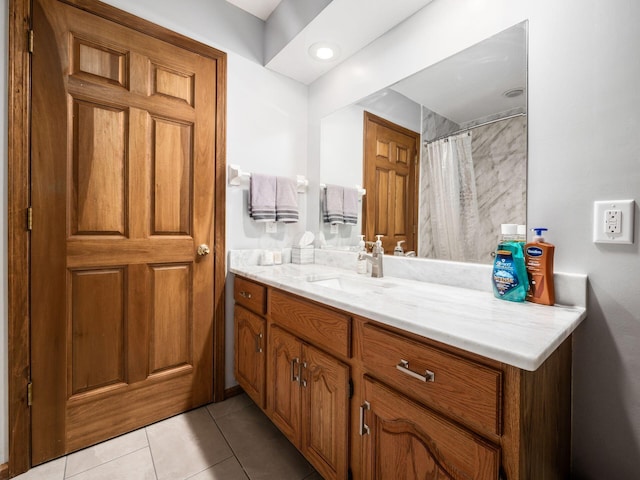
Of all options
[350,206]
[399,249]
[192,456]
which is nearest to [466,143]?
[399,249]

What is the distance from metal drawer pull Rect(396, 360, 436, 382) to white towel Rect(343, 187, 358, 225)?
1.12 meters

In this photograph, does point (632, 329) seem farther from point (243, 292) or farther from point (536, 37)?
point (243, 292)

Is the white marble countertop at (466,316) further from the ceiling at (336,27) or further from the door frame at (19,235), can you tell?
the ceiling at (336,27)

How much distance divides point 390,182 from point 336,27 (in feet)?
2.87

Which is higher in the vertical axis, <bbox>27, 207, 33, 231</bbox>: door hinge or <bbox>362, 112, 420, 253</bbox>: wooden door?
<bbox>362, 112, 420, 253</bbox>: wooden door

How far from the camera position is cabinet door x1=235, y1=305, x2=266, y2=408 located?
1.51 m

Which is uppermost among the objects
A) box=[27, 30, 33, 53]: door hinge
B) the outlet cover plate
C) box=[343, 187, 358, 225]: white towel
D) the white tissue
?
box=[27, 30, 33, 53]: door hinge

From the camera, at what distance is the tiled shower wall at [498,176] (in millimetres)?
1130

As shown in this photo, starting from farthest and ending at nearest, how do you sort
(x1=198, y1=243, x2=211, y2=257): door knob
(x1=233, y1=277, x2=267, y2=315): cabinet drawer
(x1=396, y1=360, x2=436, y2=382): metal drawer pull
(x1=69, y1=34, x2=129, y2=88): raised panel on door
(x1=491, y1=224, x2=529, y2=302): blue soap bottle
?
(x1=198, y1=243, x2=211, y2=257): door knob, (x1=233, y1=277, x2=267, y2=315): cabinet drawer, (x1=69, y1=34, x2=129, y2=88): raised panel on door, (x1=491, y1=224, x2=529, y2=302): blue soap bottle, (x1=396, y1=360, x2=436, y2=382): metal drawer pull

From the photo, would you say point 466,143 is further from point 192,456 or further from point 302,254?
point 192,456

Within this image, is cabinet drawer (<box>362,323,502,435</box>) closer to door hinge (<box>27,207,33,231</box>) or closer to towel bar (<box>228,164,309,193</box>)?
towel bar (<box>228,164,309,193</box>)

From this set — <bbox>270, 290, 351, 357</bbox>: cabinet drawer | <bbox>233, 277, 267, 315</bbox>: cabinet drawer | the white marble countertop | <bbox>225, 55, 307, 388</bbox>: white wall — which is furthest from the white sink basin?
<bbox>225, 55, 307, 388</bbox>: white wall

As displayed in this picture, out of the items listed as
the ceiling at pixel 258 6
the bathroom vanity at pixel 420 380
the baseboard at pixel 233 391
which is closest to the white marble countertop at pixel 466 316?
the bathroom vanity at pixel 420 380

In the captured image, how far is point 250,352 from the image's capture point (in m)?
1.63
